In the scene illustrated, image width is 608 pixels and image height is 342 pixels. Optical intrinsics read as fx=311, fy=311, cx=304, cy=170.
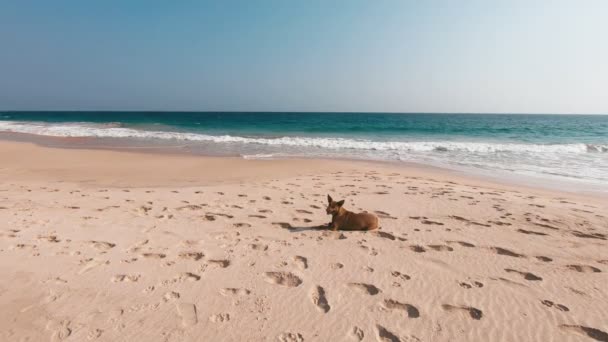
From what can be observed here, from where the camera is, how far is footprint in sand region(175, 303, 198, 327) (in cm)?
279

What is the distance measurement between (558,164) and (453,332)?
50.1 ft

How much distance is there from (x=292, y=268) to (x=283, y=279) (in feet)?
0.89

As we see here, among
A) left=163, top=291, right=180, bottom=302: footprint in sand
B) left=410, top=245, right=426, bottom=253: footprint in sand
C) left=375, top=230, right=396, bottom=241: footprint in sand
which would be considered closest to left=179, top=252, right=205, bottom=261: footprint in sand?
left=163, top=291, right=180, bottom=302: footprint in sand

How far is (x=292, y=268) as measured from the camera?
3.80m

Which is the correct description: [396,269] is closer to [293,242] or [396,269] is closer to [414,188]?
[293,242]

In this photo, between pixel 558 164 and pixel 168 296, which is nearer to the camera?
pixel 168 296

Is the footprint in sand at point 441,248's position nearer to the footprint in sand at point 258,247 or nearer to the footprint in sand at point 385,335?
the footprint in sand at point 385,335

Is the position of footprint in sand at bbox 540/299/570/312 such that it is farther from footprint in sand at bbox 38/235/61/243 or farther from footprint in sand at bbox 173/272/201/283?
footprint in sand at bbox 38/235/61/243

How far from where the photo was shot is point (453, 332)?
2.73 metres

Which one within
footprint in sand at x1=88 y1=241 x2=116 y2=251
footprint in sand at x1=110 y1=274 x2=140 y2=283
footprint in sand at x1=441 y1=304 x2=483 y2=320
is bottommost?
footprint in sand at x1=441 y1=304 x2=483 y2=320

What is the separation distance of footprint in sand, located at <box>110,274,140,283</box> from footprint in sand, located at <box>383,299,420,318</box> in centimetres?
270

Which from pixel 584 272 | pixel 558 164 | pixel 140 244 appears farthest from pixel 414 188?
pixel 558 164

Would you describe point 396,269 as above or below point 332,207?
below

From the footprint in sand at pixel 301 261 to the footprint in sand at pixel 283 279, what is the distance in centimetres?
24
